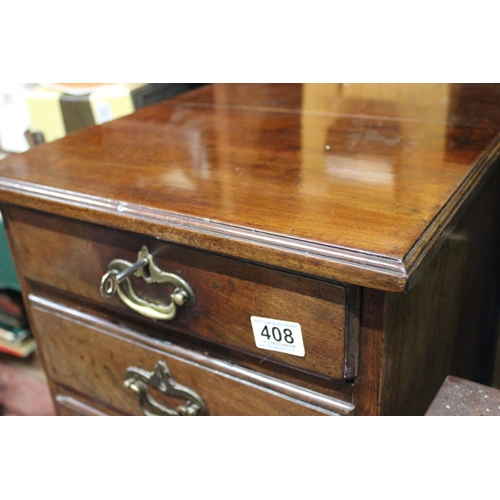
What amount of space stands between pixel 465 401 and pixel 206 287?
269mm

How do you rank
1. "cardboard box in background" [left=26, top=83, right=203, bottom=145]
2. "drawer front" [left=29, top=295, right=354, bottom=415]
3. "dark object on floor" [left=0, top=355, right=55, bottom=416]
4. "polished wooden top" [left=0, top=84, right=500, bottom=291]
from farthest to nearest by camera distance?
"dark object on floor" [left=0, top=355, right=55, bottom=416]
"cardboard box in background" [left=26, top=83, right=203, bottom=145]
"drawer front" [left=29, top=295, right=354, bottom=415]
"polished wooden top" [left=0, top=84, right=500, bottom=291]

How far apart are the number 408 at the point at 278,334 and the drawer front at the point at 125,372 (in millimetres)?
64

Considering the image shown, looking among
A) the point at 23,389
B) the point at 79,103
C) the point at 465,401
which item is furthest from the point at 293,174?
the point at 23,389

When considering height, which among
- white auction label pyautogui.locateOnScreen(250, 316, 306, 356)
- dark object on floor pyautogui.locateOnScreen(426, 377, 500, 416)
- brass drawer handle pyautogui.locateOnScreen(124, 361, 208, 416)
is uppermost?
white auction label pyautogui.locateOnScreen(250, 316, 306, 356)

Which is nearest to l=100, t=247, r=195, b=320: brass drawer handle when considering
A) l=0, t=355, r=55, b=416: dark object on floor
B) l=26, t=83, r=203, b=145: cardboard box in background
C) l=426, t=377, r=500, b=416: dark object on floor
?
l=426, t=377, r=500, b=416: dark object on floor

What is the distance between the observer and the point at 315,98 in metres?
0.85

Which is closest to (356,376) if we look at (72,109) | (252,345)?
(252,345)

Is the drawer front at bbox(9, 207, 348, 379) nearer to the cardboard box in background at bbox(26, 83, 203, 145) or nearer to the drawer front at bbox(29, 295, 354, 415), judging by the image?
the drawer front at bbox(29, 295, 354, 415)

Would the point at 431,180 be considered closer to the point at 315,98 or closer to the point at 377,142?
the point at 377,142

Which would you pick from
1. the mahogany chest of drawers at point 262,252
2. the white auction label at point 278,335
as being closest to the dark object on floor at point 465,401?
the mahogany chest of drawers at point 262,252

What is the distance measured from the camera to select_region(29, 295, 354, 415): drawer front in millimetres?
579

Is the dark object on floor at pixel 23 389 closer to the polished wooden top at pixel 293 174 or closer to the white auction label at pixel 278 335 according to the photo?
the polished wooden top at pixel 293 174

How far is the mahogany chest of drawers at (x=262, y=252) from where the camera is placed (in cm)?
48

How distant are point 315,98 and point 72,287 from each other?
1.43 feet
